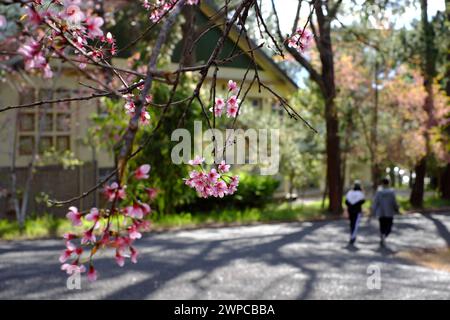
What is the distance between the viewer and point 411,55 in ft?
59.4

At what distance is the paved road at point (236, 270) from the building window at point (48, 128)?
18.1ft

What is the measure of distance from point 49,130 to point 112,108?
11.3ft

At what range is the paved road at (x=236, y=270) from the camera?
827 centimetres

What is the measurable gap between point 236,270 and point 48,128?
1071cm

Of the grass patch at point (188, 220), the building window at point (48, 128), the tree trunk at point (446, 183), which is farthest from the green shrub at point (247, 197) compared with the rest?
the tree trunk at point (446, 183)

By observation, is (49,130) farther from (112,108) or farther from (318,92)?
(318,92)

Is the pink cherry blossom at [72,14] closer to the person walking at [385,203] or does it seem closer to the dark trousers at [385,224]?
the person walking at [385,203]

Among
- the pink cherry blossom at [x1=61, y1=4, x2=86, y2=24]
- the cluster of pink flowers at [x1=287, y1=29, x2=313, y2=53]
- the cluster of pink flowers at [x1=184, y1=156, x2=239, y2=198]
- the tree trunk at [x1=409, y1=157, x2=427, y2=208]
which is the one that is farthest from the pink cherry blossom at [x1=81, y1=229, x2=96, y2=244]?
the tree trunk at [x1=409, y1=157, x2=427, y2=208]

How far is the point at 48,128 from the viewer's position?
18.7 m

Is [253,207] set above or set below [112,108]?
below

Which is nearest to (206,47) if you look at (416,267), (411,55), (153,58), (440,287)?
(411,55)

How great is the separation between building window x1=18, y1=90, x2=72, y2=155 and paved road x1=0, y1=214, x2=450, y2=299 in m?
5.51

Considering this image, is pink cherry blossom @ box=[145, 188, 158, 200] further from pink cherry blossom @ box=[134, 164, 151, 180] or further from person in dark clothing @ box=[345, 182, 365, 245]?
person in dark clothing @ box=[345, 182, 365, 245]

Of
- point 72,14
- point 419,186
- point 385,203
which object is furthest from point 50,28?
point 419,186
